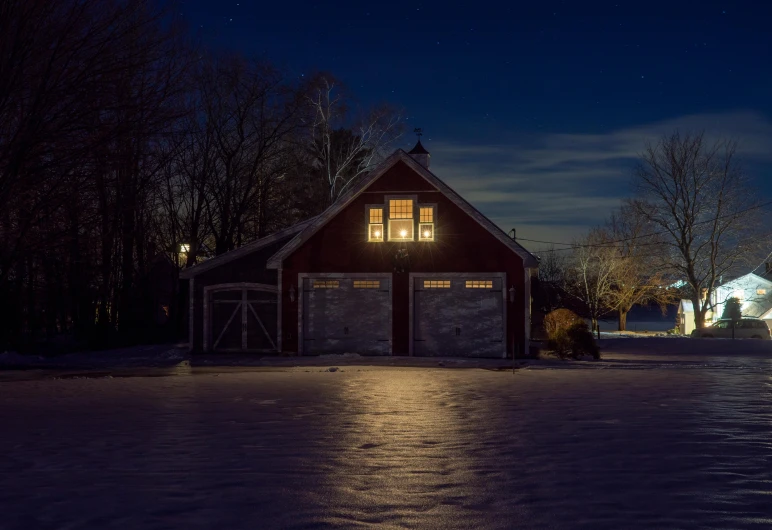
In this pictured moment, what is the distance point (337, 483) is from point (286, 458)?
1.54 meters

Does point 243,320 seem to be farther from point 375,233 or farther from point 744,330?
point 744,330

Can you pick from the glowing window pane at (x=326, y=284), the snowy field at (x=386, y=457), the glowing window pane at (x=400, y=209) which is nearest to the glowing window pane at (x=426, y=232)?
the glowing window pane at (x=400, y=209)

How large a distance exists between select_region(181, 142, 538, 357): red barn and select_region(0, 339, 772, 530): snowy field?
1053 cm

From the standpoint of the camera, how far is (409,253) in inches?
A: 1185

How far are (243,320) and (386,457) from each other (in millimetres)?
21644

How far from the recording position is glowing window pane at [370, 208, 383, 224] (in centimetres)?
3025

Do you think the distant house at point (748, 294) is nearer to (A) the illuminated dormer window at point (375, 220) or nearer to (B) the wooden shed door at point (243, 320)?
(A) the illuminated dormer window at point (375, 220)

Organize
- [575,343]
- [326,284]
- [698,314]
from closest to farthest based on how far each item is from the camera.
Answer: [575,343], [326,284], [698,314]

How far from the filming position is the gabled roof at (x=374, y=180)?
2934cm

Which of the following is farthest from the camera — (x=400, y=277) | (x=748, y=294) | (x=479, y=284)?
(x=748, y=294)

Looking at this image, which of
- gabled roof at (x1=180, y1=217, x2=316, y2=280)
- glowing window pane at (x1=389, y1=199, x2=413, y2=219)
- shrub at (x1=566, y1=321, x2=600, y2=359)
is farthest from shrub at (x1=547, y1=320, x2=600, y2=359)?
gabled roof at (x1=180, y1=217, x2=316, y2=280)

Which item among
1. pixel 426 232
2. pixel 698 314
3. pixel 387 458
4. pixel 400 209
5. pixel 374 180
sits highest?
pixel 374 180

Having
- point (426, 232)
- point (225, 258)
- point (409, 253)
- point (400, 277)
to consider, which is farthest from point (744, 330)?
point (225, 258)

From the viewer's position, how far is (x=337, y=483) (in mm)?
8516
